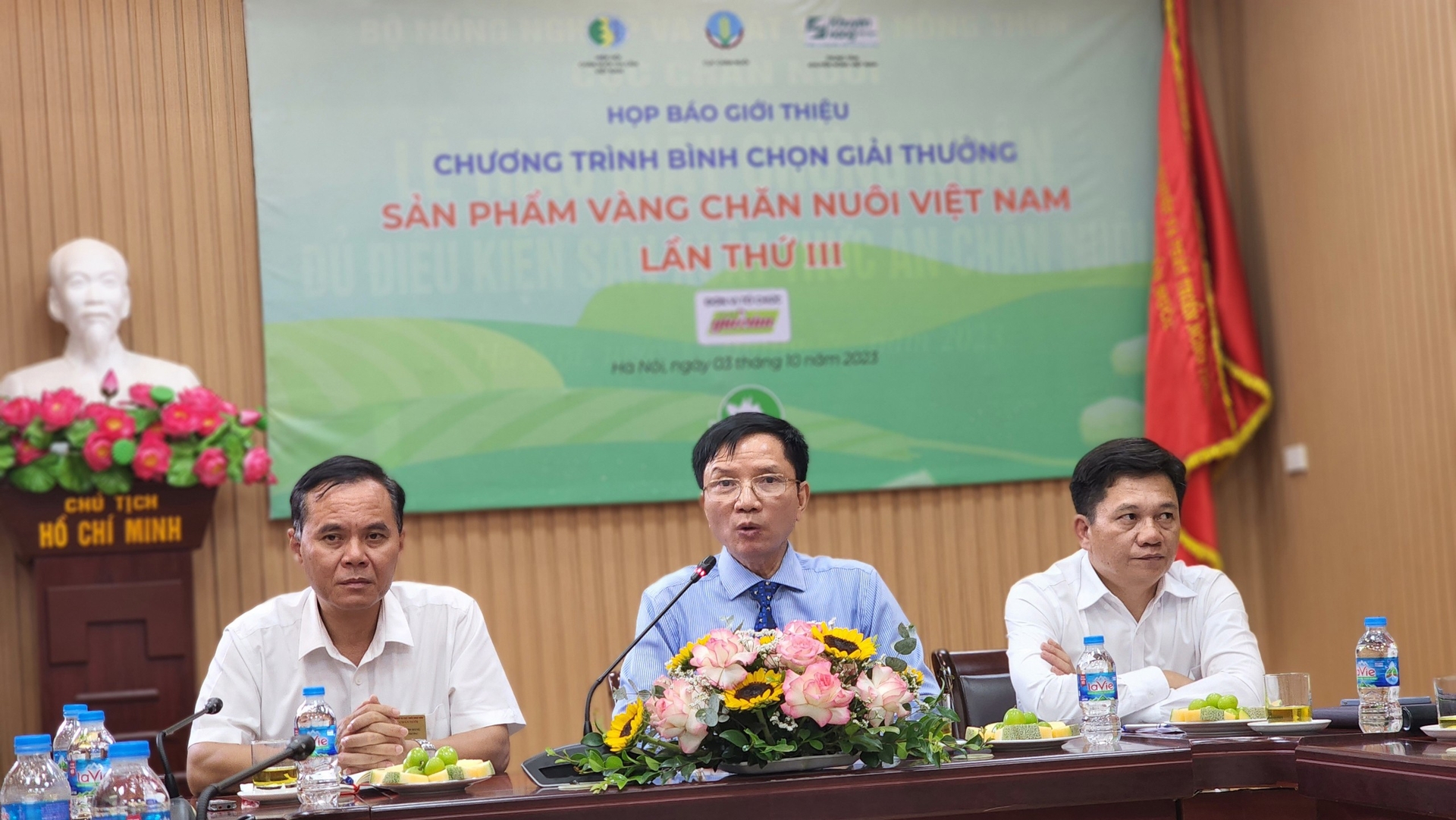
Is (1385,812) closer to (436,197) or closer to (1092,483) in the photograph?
(1092,483)

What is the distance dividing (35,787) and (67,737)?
0.46 m

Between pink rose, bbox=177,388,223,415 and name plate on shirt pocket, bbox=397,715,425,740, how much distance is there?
2150 millimetres

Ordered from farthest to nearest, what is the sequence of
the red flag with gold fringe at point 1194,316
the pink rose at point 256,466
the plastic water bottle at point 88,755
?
the red flag with gold fringe at point 1194,316, the pink rose at point 256,466, the plastic water bottle at point 88,755

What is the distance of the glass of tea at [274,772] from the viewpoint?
2.24 meters

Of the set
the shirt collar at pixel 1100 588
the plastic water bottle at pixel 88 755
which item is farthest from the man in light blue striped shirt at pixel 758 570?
the plastic water bottle at pixel 88 755

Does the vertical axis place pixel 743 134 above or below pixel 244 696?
above

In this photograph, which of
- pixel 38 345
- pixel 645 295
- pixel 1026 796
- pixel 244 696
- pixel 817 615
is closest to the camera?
pixel 1026 796

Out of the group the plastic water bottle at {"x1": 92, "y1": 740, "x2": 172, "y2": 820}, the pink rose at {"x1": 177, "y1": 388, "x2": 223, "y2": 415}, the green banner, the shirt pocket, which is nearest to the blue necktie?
the shirt pocket

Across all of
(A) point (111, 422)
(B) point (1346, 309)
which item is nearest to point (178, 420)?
(A) point (111, 422)

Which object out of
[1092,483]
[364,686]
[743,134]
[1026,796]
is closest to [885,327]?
→ [743,134]

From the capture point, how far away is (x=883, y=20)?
17.3ft

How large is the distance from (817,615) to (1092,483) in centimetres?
68

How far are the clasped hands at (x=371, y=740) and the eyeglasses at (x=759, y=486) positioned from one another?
83 centimetres

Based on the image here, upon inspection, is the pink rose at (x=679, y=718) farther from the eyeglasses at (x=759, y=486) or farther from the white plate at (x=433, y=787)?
the eyeglasses at (x=759, y=486)
